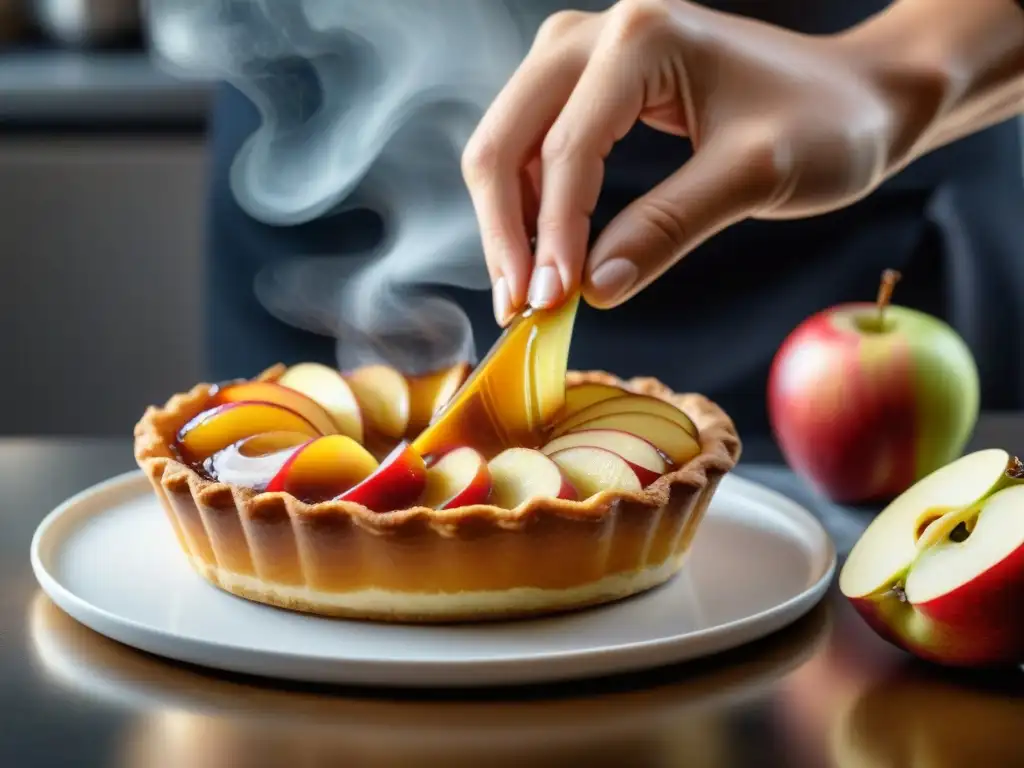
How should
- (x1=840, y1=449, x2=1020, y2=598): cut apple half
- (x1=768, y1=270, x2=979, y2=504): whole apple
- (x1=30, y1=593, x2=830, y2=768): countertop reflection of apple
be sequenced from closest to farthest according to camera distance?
(x1=30, y1=593, x2=830, y2=768): countertop reflection of apple, (x1=840, y1=449, x2=1020, y2=598): cut apple half, (x1=768, y1=270, x2=979, y2=504): whole apple

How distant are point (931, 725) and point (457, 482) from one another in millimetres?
443

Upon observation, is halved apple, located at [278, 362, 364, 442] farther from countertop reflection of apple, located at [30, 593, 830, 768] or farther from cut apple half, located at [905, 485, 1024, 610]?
cut apple half, located at [905, 485, 1024, 610]

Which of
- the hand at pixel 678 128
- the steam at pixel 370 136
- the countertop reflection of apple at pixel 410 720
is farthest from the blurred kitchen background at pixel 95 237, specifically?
the countertop reflection of apple at pixel 410 720

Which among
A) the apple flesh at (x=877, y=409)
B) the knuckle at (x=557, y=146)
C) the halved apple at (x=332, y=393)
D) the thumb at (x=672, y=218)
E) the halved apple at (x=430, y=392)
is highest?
the knuckle at (x=557, y=146)

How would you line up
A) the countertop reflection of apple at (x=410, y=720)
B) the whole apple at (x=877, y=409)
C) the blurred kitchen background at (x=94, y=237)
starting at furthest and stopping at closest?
the blurred kitchen background at (x=94, y=237)
the whole apple at (x=877, y=409)
the countertop reflection of apple at (x=410, y=720)

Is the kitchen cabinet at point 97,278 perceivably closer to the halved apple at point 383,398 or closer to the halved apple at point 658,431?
the halved apple at point 383,398

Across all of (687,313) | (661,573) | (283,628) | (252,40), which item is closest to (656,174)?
(687,313)

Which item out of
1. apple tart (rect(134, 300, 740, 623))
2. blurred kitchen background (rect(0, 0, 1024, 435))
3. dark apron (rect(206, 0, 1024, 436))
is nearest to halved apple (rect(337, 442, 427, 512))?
apple tart (rect(134, 300, 740, 623))

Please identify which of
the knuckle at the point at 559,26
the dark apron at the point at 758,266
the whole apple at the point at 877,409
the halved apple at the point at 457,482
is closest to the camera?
the halved apple at the point at 457,482

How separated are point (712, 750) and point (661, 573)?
319 mm

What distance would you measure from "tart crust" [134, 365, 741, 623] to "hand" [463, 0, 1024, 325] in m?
0.26

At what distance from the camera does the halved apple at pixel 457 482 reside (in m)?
1.18

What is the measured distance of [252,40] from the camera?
2.53 metres

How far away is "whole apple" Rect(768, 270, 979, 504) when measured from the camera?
5.49ft
